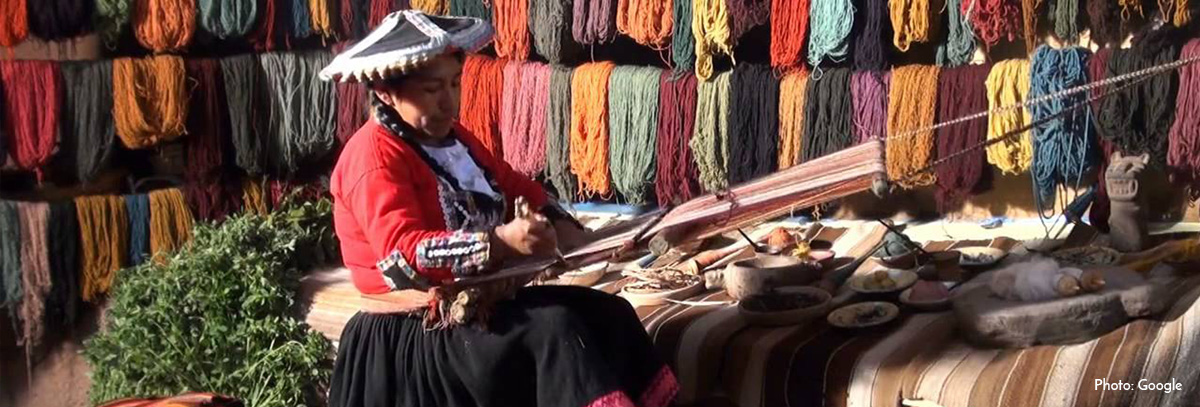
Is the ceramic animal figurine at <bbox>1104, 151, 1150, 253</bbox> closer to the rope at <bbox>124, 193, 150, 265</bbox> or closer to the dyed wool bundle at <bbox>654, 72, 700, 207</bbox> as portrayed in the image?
the dyed wool bundle at <bbox>654, 72, 700, 207</bbox>

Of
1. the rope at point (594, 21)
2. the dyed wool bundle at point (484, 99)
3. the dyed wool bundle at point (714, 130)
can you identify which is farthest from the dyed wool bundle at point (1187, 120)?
the dyed wool bundle at point (484, 99)

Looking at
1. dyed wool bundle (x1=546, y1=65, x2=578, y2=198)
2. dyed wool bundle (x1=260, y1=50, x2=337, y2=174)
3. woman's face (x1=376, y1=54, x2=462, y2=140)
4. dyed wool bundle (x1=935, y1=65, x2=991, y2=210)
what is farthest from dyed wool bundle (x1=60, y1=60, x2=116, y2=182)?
dyed wool bundle (x1=935, y1=65, x2=991, y2=210)

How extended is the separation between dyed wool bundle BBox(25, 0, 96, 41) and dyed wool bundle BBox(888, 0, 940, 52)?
301 centimetres

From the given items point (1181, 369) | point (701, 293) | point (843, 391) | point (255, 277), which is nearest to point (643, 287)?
point (701, 293)

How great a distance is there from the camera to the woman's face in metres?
3.30

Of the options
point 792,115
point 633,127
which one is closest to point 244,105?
point 633,127

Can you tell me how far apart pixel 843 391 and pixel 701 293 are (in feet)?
3.06

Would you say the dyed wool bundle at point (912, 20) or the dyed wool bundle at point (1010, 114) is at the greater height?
the dyed wool bundle at point (912, 20)

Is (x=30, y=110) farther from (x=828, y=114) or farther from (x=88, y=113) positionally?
(x=828, y=114)

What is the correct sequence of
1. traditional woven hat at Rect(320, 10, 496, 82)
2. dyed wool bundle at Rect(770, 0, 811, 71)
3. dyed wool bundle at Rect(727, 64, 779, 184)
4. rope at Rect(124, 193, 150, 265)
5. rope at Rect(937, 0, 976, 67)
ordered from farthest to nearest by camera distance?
rope at Rect(124, 193, 150, 265), dyed wool bundle at Rect(727, 64, 779, 184), dyed wool bundle at Rect(770, 0, 811, 71), rope at Rect(937, 0, 976, 67), traditional woven hat at Rect(320, 10, 496, 82)

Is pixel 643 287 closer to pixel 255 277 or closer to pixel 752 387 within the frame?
pixel 752 387

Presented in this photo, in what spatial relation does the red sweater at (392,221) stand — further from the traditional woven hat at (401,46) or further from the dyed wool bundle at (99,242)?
the dyed wool bundle at (99,242)

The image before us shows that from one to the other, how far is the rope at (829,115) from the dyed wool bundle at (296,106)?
1962mm

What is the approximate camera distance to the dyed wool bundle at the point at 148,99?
5.45 m
